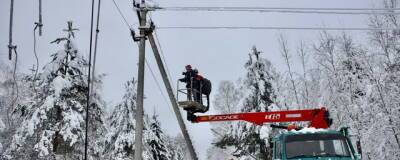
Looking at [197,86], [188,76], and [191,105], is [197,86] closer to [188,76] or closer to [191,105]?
[188,76]

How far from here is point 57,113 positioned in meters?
19.2

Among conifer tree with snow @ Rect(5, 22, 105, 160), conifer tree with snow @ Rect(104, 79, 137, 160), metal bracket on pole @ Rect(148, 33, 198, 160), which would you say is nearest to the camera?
metal bracket on pole @ Rect(148, 33, 198, 160)

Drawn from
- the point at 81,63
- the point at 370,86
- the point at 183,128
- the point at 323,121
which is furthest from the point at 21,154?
the point at 370,86

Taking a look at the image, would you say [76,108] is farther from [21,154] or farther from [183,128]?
[183,128]

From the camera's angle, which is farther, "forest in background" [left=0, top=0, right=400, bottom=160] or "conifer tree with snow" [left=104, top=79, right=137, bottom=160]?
"conifer tree with snow" [left=104, top=79, right=137, bottom=160]

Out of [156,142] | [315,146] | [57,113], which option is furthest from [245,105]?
[315,146]

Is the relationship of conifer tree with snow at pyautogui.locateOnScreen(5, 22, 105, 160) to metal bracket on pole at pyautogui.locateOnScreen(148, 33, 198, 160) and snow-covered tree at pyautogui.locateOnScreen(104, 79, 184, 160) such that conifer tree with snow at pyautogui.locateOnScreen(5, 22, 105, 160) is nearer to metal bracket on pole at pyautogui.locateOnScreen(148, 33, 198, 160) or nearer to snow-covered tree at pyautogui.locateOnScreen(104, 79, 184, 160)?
snow-covered tree at pyautogui.locateOnScreen(104, 79, 184, 160)

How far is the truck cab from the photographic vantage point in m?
9.41

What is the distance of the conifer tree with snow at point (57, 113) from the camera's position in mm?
18422

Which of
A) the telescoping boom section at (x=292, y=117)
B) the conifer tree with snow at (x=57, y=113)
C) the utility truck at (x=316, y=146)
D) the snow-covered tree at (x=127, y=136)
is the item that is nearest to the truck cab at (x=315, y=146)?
the utility truck at (x=316, y=146)

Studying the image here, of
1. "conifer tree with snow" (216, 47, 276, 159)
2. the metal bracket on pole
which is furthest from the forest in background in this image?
the metal bracket on pole

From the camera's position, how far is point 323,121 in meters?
11.3

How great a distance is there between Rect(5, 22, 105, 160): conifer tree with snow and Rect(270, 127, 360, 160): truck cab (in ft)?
38.4

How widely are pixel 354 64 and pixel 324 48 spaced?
4.75m
